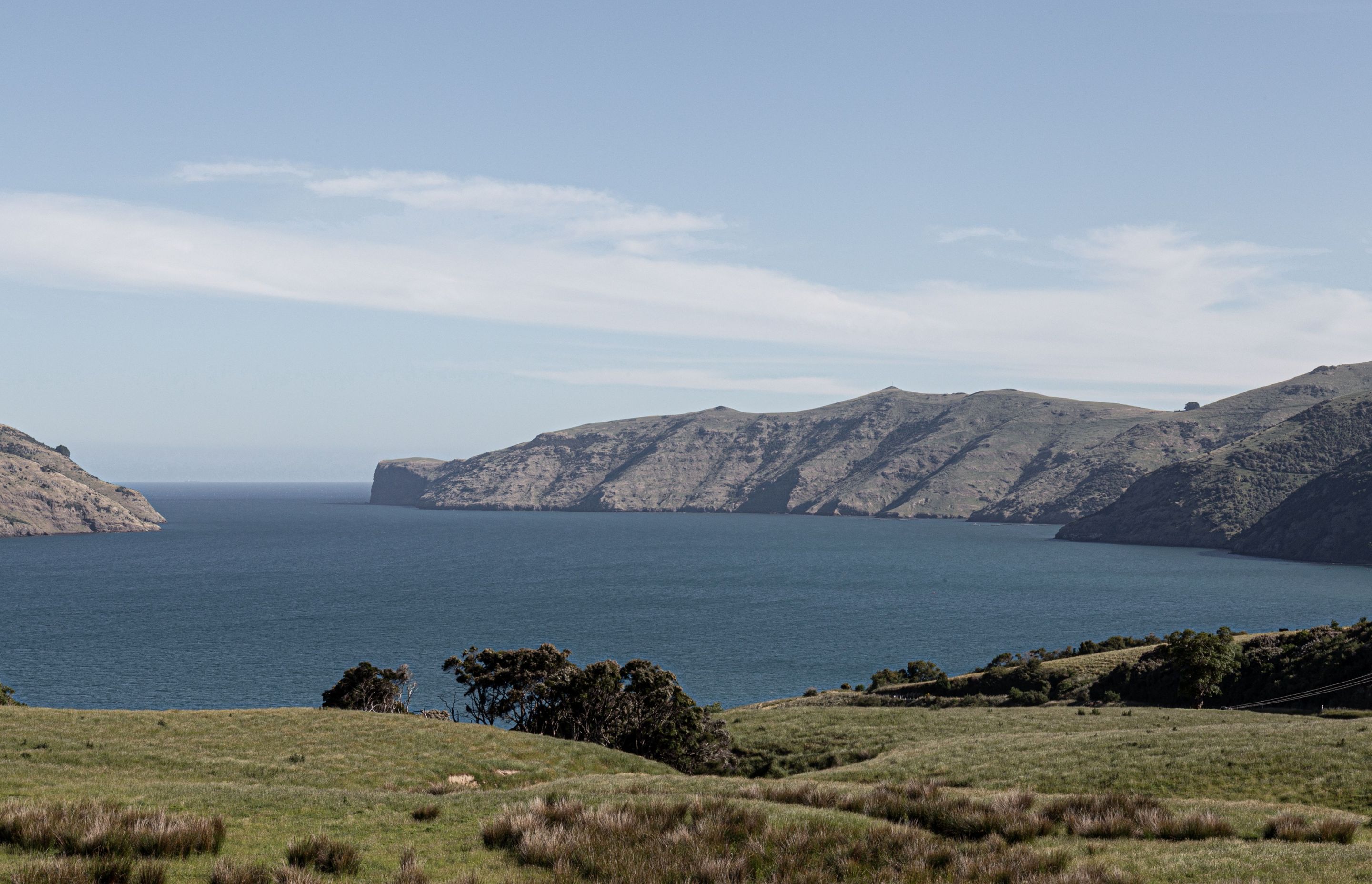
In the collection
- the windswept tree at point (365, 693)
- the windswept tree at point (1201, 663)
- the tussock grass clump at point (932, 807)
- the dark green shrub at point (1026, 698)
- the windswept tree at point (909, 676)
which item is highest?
the tussock grass clump at point (932, 807)

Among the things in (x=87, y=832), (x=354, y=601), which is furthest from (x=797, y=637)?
(x=87, y=832)

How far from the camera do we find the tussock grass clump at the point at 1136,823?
15.2 metres

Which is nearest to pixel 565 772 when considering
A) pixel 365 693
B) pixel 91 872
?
pixel 91 872

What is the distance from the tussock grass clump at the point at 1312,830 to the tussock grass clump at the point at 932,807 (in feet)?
11.9

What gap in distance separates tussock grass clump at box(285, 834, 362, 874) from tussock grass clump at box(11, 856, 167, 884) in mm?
1738

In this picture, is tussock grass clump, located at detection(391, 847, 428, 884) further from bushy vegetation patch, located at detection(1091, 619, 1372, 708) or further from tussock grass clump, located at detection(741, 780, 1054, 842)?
bushy vegetation patch, located at detection(1091, 619, 1372, 708)

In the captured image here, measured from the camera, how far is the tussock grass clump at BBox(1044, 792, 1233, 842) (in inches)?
597

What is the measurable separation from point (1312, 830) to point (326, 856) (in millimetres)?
15680

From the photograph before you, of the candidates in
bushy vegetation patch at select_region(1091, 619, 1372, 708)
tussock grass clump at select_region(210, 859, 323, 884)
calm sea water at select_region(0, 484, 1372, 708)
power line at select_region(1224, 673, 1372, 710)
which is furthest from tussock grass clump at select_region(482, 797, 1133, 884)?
calm sea water at select_region(0, 484, 1372, 708)

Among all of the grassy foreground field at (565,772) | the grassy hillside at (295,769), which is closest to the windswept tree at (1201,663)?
the grassy foreground field at (565,772)

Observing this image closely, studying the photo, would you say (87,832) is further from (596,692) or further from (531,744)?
(596,692)

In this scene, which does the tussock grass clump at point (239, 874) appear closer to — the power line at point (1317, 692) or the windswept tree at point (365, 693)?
the windswept tree at point (365, 693)

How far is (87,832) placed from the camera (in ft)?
40.6

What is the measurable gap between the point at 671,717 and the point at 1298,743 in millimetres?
26697
